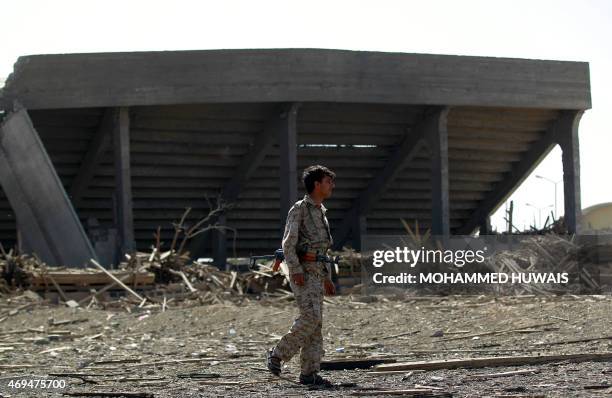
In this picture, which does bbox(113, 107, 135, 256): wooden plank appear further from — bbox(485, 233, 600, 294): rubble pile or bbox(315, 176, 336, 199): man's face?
bbox(315, 176, 336, 199): man's face

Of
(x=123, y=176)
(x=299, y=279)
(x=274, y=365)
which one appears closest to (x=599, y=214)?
(x=123, y=176)

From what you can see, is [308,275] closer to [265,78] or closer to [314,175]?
[314,175]

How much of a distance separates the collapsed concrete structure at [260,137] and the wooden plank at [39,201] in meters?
0.02

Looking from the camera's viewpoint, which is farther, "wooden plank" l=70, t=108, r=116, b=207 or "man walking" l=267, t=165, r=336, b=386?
"wooden plank" l=70, t=108, r=116, b=207

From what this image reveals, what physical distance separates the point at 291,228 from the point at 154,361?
2467 mm

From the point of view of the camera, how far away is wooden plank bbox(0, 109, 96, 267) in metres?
18.3

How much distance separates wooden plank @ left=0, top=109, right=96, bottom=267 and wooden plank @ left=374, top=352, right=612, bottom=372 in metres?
10.6

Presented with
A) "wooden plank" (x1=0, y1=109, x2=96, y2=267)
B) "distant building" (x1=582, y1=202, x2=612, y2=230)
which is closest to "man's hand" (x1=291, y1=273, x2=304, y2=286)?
"wooden plank" (x1=0, y1=109, x2=96, y2=267)

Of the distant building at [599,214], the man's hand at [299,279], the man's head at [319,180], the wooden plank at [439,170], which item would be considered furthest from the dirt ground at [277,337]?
the distant building at [599,214]

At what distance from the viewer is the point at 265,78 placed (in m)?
19.1

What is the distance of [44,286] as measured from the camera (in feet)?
52.6

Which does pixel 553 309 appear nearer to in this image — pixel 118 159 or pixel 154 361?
pixel 154 361

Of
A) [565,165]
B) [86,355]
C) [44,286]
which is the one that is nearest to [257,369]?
[86,355]

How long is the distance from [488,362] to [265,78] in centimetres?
1125
